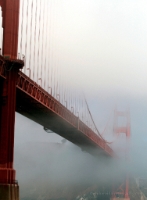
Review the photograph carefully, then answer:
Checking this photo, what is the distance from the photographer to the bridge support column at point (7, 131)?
79.8 ft

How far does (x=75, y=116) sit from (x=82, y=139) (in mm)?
6296

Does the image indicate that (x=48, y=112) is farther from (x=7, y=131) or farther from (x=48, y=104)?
(x=7, y=131)

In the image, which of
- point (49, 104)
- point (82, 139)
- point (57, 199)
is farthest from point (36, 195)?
point (49, 104)

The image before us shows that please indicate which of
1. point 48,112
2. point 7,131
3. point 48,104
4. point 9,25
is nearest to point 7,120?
point 7,131

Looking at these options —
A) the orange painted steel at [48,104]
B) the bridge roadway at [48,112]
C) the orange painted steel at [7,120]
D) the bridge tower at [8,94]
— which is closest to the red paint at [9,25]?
the bridge tower at [8,94]

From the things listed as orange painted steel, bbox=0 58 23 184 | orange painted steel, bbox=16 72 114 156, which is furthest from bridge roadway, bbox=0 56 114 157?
orange painted steel, bbox=0 58 23 184

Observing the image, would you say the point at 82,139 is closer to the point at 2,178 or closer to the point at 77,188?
the point at 2,178

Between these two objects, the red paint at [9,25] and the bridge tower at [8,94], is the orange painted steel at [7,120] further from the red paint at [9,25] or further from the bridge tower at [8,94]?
the red paint at [9,25]

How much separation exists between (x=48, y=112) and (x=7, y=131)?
9.55m

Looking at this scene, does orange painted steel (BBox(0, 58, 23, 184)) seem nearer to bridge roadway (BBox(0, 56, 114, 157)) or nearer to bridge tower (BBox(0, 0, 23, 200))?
bridge tower (BBox(0, 0, 23, 200))

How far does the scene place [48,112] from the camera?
34.3 metres

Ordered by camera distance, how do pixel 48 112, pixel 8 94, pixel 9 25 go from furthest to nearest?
pixel 48 112
pixel 9 25
pixel 8 94

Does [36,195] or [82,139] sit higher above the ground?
[82,139]

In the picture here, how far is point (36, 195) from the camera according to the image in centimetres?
10756
